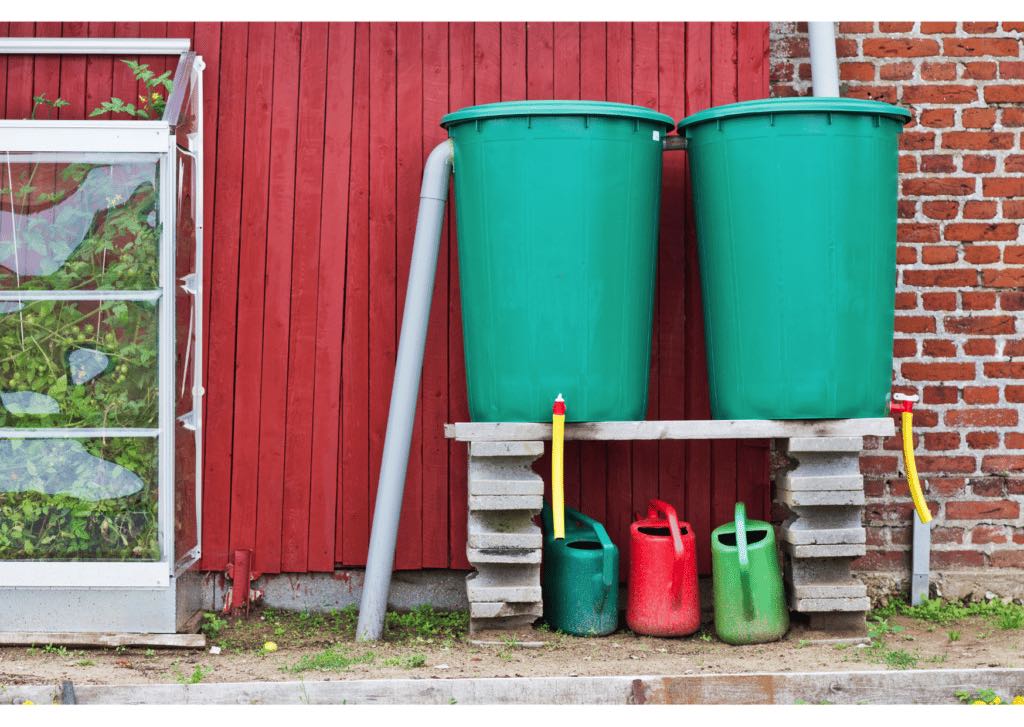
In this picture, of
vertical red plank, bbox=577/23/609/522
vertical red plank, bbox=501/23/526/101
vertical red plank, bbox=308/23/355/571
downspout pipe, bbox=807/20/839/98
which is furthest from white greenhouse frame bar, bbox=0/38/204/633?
downspout pipe, bbox=807/20/839/98

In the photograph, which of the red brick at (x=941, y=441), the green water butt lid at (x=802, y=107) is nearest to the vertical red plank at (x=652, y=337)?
the green water butt lid at (x=802, y=107)

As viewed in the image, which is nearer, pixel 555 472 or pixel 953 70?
pixel 555 472

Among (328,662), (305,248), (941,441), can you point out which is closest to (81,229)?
(305,248)

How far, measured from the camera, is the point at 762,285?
3.83 meters

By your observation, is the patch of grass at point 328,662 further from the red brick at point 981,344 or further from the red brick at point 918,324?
the red brick at point 981,344

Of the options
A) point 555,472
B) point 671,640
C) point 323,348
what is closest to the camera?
point 555,472

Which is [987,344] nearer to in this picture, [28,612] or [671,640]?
[671,640]

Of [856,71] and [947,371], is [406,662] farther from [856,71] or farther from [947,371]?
[856,71]

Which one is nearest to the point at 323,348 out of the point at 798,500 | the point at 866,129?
the point at 798,500

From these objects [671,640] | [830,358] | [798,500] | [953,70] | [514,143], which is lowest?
[671,640]

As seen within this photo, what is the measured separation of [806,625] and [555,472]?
105cm

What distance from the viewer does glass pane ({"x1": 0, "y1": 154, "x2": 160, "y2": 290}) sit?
402cm

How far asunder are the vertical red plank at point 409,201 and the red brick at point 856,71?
158 centimetres

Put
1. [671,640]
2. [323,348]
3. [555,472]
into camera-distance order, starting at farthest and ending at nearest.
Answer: [323,348], [671,640], [555,472]
